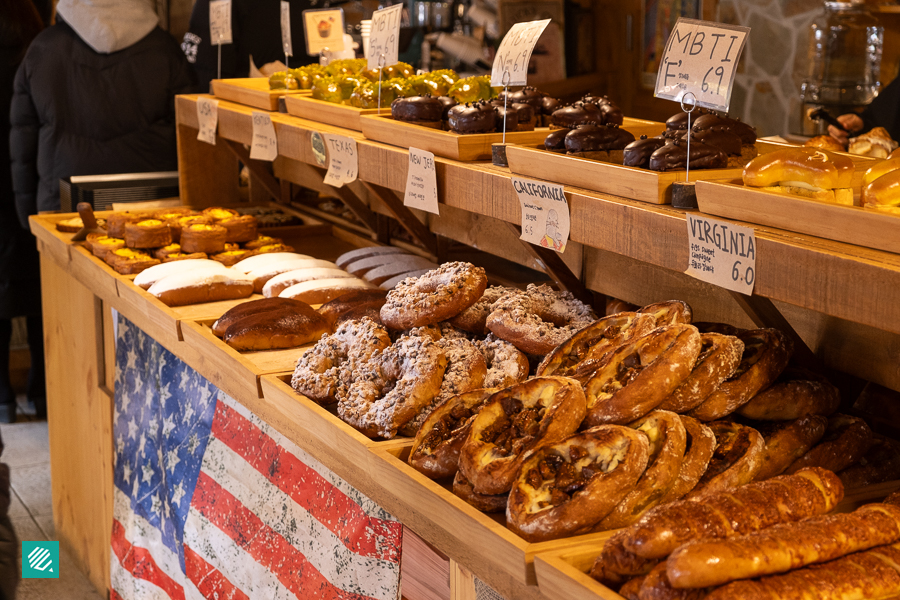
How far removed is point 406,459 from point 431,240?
1.24 m

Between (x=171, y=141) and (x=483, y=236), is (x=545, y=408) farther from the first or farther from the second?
(x=171, y=141)

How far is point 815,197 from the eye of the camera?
51.1 inches

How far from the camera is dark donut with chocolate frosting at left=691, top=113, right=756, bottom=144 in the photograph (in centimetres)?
160

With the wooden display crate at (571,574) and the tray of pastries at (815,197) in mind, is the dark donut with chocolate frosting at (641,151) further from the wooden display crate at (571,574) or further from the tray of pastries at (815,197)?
the wooden display crate at (571,574)

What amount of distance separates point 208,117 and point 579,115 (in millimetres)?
1500

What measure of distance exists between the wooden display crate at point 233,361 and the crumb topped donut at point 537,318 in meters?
0.46

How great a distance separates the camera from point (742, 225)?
4.17 ft

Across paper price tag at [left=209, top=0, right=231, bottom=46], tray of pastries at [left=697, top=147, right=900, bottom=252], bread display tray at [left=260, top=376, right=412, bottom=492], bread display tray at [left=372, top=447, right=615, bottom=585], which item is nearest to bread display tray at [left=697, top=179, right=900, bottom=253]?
tray of pastries at [left=697, top=147, right=900, bottom=252]

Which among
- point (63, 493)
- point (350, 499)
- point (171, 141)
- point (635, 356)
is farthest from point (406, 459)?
point (171, 141)

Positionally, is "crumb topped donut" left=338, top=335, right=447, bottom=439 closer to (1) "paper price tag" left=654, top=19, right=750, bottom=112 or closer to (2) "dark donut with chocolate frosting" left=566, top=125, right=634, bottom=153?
(2) "dark donut with chocolate frosting" left=566, top=125, right=634, bottom=153

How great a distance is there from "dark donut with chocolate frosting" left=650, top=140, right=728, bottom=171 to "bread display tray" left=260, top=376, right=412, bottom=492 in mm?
598

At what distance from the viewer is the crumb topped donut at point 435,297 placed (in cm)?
174

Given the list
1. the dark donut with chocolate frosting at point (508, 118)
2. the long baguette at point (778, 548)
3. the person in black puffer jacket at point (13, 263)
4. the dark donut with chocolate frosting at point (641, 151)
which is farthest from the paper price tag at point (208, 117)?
the long baguette at point (778, 548)

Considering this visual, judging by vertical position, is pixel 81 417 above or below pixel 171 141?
below
